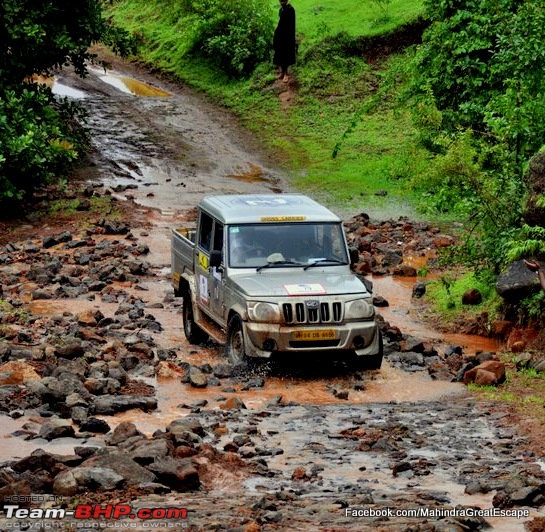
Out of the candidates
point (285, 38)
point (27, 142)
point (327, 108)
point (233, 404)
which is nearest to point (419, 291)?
point (233, 404)

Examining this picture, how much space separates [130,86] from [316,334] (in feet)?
77.9

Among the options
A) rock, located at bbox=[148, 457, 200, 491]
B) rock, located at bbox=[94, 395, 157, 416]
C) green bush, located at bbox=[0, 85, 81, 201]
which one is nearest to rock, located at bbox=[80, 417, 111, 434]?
rock, located at bbox=[94, 395, 157, 416]

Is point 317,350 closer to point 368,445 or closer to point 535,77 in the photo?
point 368,445

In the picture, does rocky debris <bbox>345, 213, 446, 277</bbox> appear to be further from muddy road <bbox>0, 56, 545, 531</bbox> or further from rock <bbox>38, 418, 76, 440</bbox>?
rock <bbox>38, 418, 76, 440</bbox>

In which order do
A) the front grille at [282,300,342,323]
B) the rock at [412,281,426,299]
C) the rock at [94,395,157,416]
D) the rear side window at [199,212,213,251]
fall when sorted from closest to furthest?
the rock at [94,395,157,416] < the front grille at [282,300,342,323] < the rear side window at [199,212,213,251] < the rock at [412,281,426,299]

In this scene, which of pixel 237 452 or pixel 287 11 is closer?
pixel 237 452

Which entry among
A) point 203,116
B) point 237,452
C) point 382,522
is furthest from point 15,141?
point 382,522

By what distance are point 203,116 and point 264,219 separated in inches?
756

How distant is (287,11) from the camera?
1261 inches

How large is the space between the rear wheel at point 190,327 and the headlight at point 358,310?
273cm

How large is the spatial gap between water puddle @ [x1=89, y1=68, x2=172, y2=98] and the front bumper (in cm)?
2236

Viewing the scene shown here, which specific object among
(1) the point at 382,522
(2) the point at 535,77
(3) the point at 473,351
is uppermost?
(2) the point at 535,77

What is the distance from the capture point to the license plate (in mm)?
13945

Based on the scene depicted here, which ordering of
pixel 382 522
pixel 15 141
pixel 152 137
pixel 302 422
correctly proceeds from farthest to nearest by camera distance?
pixel 152 137
pixel 15 141
pixel 302 422
pixel 382 522
